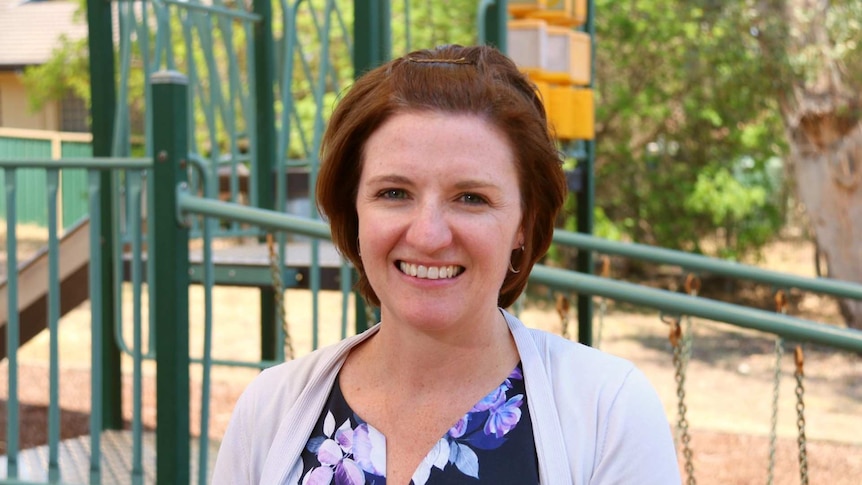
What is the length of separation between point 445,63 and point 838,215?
9.93 metres

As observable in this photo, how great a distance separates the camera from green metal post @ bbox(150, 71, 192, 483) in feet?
9.07

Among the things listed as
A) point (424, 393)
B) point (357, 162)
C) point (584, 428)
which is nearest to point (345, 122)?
point (357, 162)

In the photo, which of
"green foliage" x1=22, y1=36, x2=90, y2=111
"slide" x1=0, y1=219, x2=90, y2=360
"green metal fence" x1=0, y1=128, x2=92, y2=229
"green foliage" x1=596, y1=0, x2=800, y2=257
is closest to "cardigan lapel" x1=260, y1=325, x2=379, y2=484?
"slide" x1=0, y1=219, x2=90, y2=360

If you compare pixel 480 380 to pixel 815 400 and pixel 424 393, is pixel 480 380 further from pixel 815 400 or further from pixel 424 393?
pixel 815 400

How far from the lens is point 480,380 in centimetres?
154

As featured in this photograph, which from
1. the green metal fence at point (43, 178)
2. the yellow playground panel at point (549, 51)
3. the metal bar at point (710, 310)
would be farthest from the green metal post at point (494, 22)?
the green metal fence at point (43, 178)

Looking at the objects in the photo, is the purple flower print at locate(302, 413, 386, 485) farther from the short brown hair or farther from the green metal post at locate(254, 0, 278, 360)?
the green metal post at locate(254, 0, 278, 360)

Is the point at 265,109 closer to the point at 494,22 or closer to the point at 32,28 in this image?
the point at 494,22

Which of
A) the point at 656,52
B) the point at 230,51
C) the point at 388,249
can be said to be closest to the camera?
the point at 388,249

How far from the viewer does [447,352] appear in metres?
1.54

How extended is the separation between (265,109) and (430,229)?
3684mm

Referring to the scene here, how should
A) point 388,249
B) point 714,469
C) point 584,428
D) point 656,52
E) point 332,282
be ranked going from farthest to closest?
1. point 656,52
2. point 714,469
3. point 332,282
4. point 388,249
5. point 584,428

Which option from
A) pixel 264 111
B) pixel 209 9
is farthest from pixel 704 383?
pixel 209 9

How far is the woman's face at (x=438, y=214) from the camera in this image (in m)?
1.45
